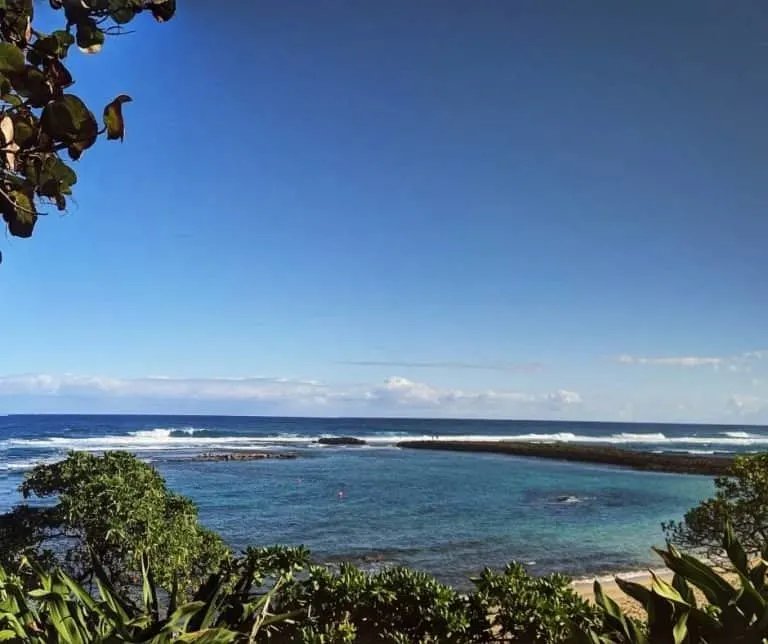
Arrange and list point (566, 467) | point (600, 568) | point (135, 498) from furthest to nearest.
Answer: point (566, 467)
point (600, 568)
point (135, 498)

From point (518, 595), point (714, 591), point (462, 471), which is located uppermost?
point (714, 591)

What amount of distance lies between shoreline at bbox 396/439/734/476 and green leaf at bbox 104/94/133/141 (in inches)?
1721

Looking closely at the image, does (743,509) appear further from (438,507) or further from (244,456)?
(244,456)

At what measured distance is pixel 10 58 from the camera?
7.17 feet

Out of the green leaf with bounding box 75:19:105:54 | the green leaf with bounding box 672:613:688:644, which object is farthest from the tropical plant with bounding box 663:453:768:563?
the green leaf with bounding box 75:19:105:54

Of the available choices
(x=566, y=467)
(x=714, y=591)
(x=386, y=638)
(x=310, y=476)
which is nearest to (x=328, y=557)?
(x=386, y=638)

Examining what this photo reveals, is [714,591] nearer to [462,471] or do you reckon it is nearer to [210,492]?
[210,492]

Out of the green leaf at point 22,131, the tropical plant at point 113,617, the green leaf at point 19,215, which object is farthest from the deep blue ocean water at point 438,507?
the green leaf at point 22,131

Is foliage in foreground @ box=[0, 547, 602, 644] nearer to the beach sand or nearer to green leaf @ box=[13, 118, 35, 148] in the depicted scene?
green leaf @ box=[13, 118, 35, 148]

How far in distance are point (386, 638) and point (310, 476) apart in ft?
118

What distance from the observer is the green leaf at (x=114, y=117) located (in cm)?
236

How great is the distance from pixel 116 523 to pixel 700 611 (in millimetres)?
7074

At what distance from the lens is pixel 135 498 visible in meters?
8.62

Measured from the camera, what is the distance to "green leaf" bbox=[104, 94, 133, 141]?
2359 millimetres
